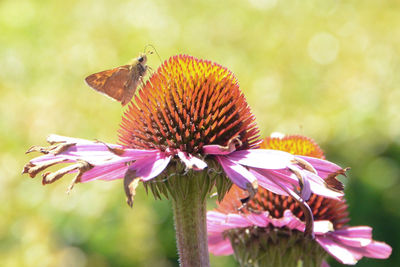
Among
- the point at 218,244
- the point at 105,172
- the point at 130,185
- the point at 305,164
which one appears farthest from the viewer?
→ the point at 218,244

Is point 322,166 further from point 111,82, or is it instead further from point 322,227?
point 111,82

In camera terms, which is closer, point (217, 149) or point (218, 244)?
point (217, 149)

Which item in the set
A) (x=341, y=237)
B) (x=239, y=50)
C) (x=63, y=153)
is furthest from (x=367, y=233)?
(x=239, y=50)

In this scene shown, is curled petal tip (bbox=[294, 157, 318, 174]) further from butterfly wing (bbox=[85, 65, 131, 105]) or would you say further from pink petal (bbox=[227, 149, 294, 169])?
butterfly wing (bbox=[85, 65, 131, 105])

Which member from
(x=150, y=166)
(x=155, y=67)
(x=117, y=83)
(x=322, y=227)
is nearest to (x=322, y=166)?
(x=322, y=227)

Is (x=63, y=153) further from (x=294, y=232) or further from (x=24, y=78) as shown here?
(x=24, y=78)

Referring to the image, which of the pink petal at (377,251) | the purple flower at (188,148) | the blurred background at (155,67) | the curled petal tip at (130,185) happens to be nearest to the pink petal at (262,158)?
the purple flower at (188,148)
